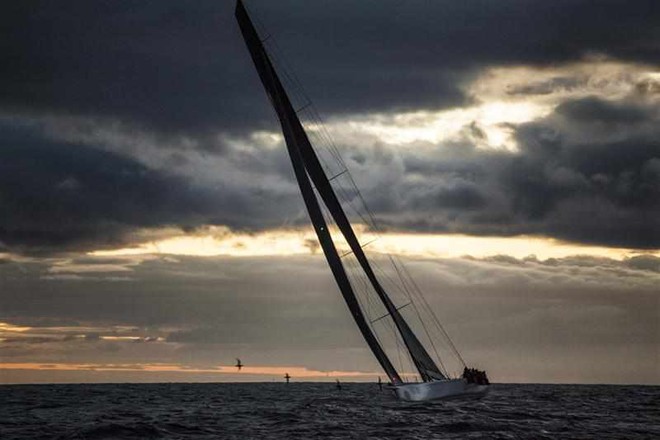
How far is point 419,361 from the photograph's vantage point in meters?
50.9

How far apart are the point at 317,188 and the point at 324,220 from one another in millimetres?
1690

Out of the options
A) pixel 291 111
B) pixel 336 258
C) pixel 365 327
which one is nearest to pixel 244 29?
pixel 291 111

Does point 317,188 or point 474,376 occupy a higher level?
point 317,188

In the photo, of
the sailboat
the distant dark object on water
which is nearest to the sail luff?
the sailboat

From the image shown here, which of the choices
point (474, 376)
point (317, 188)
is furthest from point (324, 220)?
point (474, 376)

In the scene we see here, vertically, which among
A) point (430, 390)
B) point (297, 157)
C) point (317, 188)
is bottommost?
point (430, 390)

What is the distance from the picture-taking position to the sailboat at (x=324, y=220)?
45.3 m

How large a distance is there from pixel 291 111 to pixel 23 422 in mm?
26481

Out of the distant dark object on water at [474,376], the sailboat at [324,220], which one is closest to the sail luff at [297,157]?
the sailboat at [324,220]

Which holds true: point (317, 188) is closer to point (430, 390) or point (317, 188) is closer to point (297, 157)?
point (297, 157)

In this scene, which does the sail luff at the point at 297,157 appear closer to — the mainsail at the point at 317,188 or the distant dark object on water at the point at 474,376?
the mainsail at the point at 317,188

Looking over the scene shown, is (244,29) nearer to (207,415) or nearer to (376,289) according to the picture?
(376,289)

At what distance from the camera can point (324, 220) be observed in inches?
1839

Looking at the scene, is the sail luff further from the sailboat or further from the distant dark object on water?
the distant dark object on water
